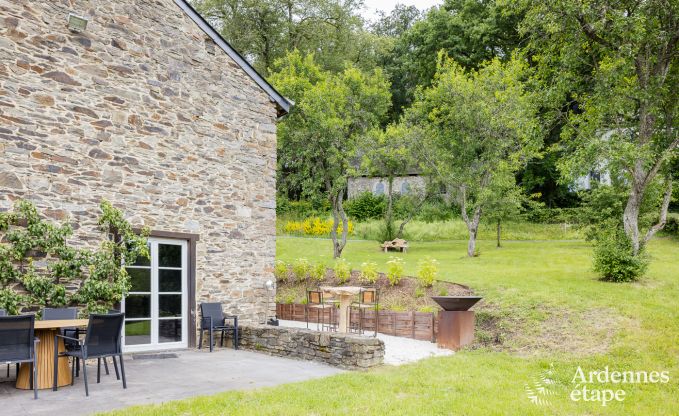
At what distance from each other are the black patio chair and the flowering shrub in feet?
56.3

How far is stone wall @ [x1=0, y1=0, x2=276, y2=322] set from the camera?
8.60m

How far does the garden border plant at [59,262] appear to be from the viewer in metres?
8.12

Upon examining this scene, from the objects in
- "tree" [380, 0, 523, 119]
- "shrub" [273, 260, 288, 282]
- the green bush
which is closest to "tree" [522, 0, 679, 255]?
"shrub" [273, 260, 288, 282]

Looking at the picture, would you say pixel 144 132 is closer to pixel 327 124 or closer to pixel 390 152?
pixel 327 124

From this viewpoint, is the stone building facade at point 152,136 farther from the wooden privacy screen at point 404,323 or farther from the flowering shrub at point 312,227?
the flowering shrub at point 312,227

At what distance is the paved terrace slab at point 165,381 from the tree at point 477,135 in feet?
40.7

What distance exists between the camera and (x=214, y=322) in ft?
34.3

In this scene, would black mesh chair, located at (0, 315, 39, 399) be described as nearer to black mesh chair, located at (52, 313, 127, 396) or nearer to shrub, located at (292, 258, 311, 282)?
A: black mesh chair, located at (52, 313, 127, 396)

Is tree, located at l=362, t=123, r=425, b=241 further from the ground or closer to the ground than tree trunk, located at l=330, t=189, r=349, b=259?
further from the ground

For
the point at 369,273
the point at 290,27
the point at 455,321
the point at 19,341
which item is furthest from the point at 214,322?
the point at 290,27

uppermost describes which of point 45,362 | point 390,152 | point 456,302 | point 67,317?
point 390,152

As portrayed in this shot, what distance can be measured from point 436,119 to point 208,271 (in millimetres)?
12585

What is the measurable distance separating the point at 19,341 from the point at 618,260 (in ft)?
41.2

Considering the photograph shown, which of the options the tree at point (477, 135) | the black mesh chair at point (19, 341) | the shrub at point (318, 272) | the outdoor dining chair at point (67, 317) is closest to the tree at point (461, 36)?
the tree at point (477, 135)
